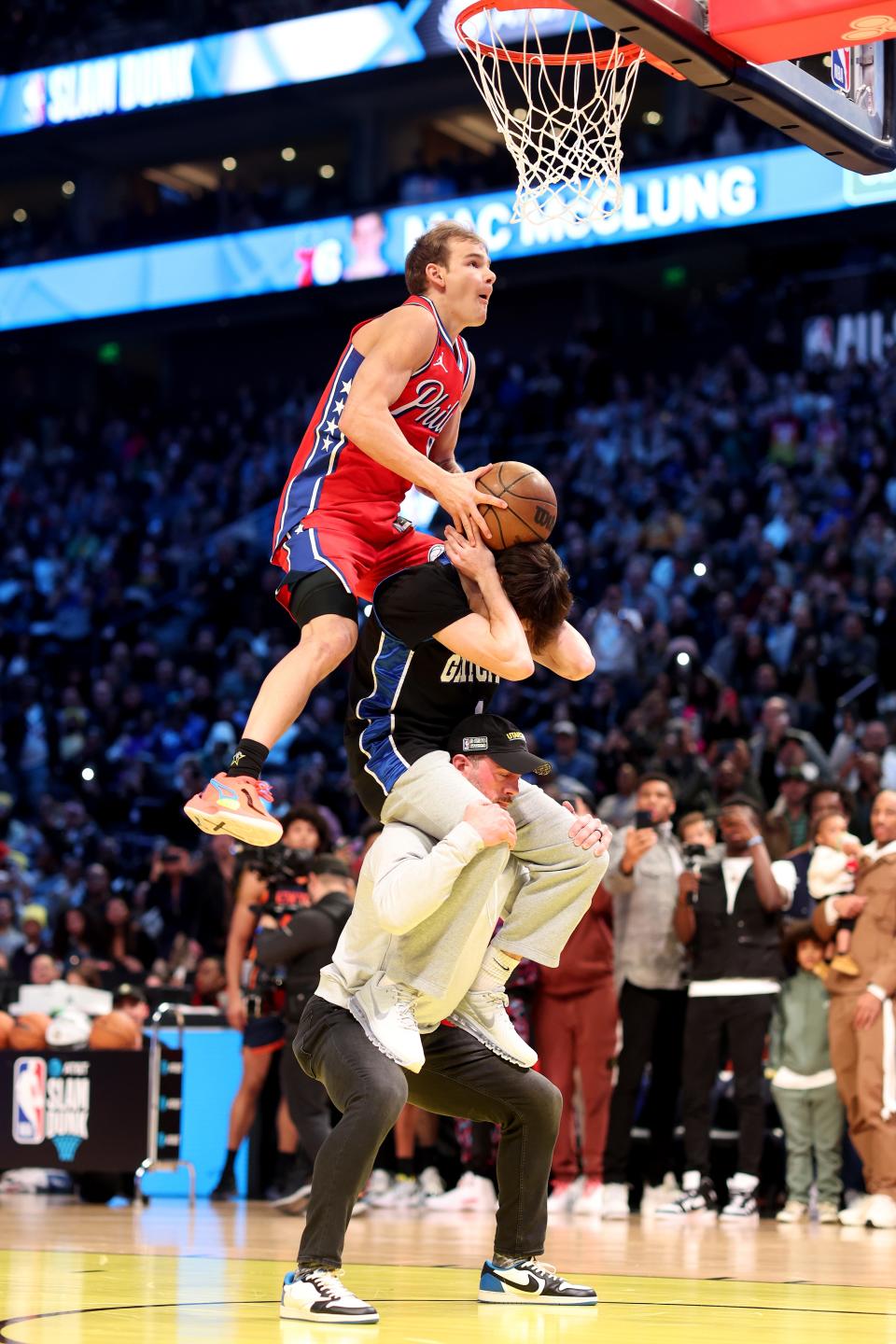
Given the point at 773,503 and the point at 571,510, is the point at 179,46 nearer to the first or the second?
the point at 571,510

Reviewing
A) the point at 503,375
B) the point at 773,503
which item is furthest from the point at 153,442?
the point at 773,503

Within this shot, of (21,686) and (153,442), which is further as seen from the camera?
(153,442)

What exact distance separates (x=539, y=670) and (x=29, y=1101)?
9.23m

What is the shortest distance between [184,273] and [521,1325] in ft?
89.4

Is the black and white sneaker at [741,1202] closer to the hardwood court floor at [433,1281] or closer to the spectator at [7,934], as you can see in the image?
the hardwood court floor at [433,1281]

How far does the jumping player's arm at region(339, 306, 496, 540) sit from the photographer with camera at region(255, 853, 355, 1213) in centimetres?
476

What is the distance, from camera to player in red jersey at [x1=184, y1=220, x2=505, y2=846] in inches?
218

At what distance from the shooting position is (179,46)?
2995cm

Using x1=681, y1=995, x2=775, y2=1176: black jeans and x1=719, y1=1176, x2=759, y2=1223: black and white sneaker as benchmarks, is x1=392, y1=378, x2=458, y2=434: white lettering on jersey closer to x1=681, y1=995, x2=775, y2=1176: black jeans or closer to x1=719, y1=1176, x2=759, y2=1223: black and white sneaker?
x1=681, y1=995, x2=775, y2=1176: black jeans

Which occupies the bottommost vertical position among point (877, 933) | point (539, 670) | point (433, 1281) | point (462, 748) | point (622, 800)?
point (433, 1281)

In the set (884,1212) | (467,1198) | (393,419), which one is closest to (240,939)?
(467,1198)

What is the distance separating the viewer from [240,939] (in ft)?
36.3

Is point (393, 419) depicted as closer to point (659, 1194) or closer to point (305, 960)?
point (305, 960)

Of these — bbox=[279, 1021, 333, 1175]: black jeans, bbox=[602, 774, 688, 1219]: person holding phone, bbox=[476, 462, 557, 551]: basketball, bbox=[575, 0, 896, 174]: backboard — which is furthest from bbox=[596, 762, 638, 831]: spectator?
bbox=[476, 462, 557, 551]: basketball
